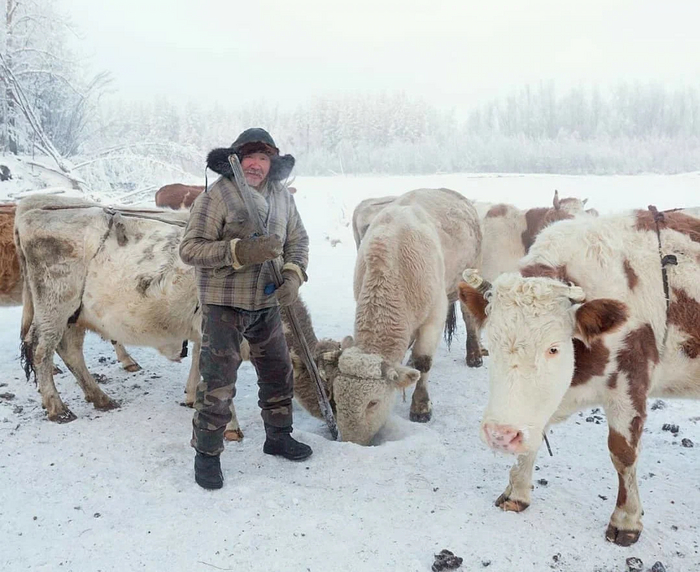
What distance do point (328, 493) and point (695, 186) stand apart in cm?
2535

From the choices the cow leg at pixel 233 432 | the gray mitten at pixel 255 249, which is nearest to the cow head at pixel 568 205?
the cow leg at pixel 233 432

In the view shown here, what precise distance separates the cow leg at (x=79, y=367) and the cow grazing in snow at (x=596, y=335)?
3.73 metres

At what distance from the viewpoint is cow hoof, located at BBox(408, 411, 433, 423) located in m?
4.99

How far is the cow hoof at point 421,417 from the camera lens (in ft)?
16.4

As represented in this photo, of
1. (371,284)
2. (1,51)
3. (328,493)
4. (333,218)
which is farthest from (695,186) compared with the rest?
(1,51)

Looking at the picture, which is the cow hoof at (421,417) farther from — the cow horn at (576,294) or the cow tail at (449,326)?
the cow horn at (576,294)

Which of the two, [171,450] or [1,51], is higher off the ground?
[1,51]

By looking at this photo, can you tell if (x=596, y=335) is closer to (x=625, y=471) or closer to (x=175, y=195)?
(x=625, y=471)

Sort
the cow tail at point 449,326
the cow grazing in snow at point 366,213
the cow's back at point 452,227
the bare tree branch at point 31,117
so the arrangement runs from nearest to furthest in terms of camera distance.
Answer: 1. the cow's back at point 452,227
2. the cow tail at point 449,326
3. the cow grazing in snow at point 366,213
4. the bare tree branch at point 31,117

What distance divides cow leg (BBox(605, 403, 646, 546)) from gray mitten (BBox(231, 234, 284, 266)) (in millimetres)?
2219

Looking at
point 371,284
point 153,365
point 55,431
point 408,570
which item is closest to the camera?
point 408,570

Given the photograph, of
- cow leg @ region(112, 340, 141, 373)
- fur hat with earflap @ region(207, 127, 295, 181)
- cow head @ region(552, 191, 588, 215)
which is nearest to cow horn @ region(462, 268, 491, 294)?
fur hat with earflap @ region(207, 127, 295, 181)

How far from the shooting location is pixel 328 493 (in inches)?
137

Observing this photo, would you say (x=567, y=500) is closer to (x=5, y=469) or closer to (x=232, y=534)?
(x=232, y=534)
